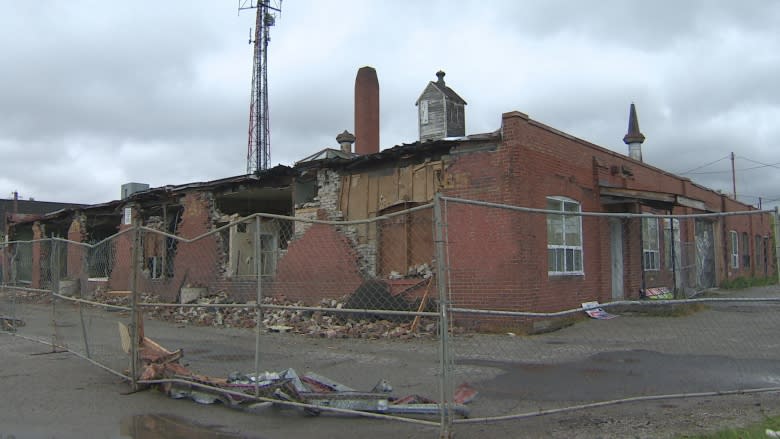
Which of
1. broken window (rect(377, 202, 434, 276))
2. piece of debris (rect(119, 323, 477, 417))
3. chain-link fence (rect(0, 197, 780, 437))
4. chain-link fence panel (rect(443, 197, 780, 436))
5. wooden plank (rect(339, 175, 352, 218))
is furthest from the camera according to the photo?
wooden plank (rect(339, 175, 352, 218))

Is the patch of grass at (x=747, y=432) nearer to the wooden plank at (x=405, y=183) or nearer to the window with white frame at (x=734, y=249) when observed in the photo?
the wooden plank at (x=405, y=183)

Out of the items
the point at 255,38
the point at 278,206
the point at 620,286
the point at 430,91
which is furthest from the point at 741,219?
the point at 255,38

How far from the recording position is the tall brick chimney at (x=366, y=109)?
78.9 feet

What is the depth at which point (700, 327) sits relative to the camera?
663 centimetres

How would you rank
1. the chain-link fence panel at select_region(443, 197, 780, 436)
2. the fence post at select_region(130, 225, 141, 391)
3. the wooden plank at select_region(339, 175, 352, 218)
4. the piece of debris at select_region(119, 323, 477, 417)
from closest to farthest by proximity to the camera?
1. the piece of debris at select_region(119, 323, 477, 417)
2. the chain-link fence panel at select_region(443, 197, 780, 436)
3. the fence post at select_region(130, 225, 141, 391)
4. the wooden plank at select_region(339, 175, 352, 218)

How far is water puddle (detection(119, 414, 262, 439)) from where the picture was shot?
16.8ft

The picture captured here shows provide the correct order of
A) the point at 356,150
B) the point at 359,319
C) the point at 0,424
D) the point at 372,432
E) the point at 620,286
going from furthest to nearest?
the point at 356,150, the point at 620,286, the point at 359,319, the point at 0,424, the point at 372,432

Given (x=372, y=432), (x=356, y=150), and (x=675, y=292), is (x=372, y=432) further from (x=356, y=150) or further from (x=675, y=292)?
(x=356, y=150)

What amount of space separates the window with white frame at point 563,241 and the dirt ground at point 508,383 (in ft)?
12.3

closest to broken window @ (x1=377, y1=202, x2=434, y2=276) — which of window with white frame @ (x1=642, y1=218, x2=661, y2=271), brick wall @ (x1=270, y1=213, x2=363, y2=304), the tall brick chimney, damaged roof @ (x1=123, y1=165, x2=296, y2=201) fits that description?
brick wall @ (x1=270, y1=213, x2=363, y2=304)

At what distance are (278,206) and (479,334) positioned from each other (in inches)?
429

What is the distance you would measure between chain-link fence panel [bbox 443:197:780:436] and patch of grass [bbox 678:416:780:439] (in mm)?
659

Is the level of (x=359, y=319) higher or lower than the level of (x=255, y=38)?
lower

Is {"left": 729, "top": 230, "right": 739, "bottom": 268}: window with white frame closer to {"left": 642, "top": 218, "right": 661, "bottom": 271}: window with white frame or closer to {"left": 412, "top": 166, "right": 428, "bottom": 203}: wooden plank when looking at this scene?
{"left": 642, "top": 218, "right": 661, "bottom": 271}: window with white frame
